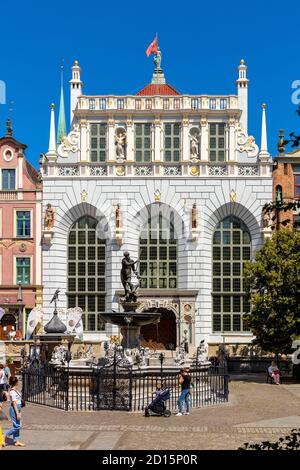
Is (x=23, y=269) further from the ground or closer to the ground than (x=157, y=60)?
closer to the ground

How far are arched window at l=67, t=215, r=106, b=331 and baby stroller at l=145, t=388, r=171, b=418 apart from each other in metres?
32.1

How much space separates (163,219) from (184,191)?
243 cm

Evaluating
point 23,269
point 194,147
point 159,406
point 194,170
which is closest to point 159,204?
point 194,170

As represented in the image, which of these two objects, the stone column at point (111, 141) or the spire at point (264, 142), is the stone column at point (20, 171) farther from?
the spire at point (264, 142)

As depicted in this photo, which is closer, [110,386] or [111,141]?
[110,386]

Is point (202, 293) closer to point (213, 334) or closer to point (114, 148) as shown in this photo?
point (213, 334)

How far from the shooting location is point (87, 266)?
5638 centimetres

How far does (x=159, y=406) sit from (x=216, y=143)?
3404 cm

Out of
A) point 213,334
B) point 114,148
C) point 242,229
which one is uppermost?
point 114,148

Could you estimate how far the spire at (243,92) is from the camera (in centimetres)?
5806

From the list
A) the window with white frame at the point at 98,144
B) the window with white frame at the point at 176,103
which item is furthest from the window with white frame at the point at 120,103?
the window with white frame at the point at 176,103

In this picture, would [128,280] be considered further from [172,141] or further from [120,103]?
[120,103]

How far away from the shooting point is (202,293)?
5534 cm
